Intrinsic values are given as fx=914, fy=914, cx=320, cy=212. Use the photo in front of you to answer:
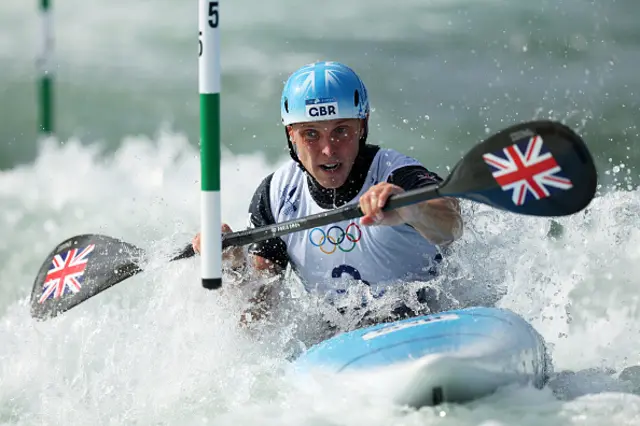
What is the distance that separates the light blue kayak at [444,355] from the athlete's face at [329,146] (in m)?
0.72

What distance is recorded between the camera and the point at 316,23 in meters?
10.7

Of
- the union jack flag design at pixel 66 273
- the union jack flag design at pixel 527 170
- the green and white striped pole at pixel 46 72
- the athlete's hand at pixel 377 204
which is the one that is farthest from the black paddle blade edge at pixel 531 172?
the green and white striped pole at pixel 46 72

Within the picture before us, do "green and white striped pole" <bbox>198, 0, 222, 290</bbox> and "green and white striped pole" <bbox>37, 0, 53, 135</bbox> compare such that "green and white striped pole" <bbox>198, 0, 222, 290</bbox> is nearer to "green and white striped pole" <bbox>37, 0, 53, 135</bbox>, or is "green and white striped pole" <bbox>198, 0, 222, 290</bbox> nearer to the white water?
the white water

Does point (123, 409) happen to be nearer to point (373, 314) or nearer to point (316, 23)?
point (373, 314)

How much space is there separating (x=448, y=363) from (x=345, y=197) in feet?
3.60

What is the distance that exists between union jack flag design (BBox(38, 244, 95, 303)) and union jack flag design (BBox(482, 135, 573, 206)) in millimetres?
2065

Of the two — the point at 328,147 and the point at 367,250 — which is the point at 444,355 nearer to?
the point at 367,250

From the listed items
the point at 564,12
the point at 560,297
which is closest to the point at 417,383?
the point at 560,297

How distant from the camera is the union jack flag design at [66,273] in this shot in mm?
4254

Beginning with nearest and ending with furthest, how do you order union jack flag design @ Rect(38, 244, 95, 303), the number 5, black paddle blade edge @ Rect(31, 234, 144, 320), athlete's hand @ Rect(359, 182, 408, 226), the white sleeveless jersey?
1. the number 5
2. athlete's hand @ Rect(359, 182, 408, 226)
3. the white sleeveless jersey
4. black paddle blade edge @ Rect(31, 234, 144, 320)
5. union jack flag design @ Rect(38, 244, 95, 303)

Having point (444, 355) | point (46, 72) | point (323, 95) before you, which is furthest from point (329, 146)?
point (46, 72)

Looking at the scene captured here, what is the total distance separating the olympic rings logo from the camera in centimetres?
389

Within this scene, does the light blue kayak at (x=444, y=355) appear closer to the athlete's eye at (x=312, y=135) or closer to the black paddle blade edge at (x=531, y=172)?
the black paddle blade edge at (x=531, y=172)

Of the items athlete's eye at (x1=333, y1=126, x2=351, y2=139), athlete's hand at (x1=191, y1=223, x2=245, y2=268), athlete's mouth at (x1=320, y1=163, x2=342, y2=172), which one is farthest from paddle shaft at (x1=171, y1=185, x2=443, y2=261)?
athlete's eye at (x1=333, y1=126, x2=351, y2=139)
